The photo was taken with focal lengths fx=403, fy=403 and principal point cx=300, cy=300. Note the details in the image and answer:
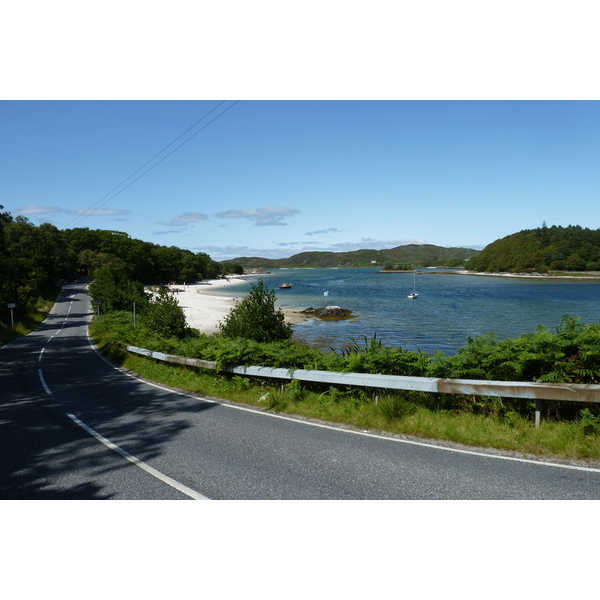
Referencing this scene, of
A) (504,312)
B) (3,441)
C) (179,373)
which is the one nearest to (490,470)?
(3,441)

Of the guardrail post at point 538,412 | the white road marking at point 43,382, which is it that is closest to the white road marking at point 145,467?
the guardrail post at point 538,412

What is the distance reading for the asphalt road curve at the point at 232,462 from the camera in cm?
465

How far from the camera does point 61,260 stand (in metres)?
98.9

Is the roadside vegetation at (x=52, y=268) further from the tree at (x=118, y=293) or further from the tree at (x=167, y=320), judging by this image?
the tree at (x=167, y=320)

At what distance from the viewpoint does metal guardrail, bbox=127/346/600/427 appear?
19.2 ft

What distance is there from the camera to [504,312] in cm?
6188

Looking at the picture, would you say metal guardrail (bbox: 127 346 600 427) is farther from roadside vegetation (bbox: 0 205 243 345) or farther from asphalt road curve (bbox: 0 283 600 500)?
roadside vegetation (bbox: 0 205 243 345)

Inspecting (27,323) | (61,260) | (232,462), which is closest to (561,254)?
(61,260)

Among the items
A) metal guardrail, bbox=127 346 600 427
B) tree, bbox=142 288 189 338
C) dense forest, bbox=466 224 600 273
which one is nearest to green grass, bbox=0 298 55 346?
tree, bbox=142 288 189 338

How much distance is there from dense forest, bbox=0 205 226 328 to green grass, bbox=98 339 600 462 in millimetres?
29627

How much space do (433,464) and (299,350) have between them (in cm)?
496

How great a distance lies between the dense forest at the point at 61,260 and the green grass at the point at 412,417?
97.2 feet

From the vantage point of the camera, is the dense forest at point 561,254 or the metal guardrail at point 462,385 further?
the dense forest at point 561,254

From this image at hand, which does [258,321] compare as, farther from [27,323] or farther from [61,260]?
[61,260]
